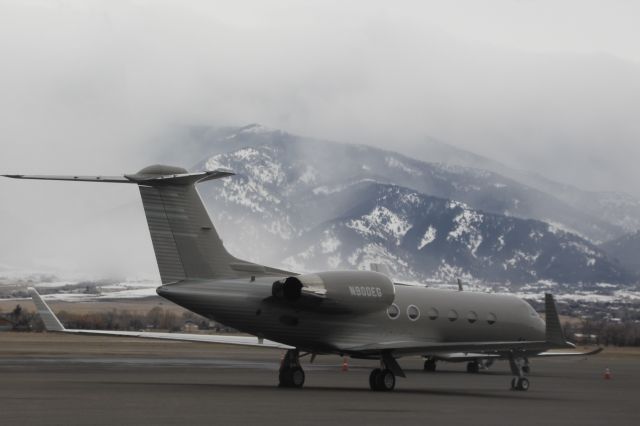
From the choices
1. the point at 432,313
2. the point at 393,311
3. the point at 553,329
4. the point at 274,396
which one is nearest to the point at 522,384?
the point at 553,329

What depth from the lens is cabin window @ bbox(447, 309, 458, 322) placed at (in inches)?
1690

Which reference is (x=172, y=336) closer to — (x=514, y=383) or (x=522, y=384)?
(x=514, y=383)

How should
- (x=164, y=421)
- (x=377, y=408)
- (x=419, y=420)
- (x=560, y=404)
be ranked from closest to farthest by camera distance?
(x=164, y=421), (x=419, y=420), (x=377, y=408), (x=560, y=404)

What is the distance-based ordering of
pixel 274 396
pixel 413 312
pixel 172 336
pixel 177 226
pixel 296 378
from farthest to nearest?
pixel 413 312 → pixel 172 336 → pixel 296 378 → pixel 177 226 → pixel 274 396

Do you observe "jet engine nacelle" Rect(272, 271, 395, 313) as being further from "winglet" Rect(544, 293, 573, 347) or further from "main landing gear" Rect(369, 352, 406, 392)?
"winglet" Rect(544, 293, 573, 347)

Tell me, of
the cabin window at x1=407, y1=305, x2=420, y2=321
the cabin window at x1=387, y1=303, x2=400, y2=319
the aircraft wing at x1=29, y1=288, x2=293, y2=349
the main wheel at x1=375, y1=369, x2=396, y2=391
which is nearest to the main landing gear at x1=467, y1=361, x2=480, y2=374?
the cabin window at x1=407, y1=305, x2=420, y2=321

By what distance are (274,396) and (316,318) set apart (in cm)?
541

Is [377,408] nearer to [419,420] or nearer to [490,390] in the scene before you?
[419,420]

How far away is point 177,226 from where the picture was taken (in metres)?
35.5

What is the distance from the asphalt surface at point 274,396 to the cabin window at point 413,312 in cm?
236

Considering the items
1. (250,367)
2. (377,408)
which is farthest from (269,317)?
(250,367)

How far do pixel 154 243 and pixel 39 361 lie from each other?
18.4 metres

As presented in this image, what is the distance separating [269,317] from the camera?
3566 cm

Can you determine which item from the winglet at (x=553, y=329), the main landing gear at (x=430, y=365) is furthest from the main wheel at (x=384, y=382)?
the main landing gear at (x=430, y=365)
